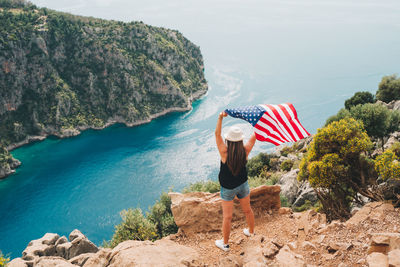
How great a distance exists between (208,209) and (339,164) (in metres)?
8.06

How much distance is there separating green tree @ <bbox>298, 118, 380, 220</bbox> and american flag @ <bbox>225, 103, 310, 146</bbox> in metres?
5.62

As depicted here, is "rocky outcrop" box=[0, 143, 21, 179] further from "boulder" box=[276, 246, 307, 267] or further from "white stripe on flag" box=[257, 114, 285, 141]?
"boulder" box=[276, 246, 307, 267]

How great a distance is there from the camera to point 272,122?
991 cm

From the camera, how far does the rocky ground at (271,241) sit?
7.81 m

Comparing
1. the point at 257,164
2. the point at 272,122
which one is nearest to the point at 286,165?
the point at 257,164

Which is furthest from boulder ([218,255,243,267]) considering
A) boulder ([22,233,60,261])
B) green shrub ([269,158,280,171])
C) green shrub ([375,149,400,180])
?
green shrub ([269,158,280,171])

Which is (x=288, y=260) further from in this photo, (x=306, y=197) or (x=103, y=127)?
(x=103, y=127)

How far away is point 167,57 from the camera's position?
12212 cm

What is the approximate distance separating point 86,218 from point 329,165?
175 feet

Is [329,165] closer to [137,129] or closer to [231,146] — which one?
[231,146]

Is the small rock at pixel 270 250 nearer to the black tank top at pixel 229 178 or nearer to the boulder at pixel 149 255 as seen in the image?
the black tank top at pixel 229 178

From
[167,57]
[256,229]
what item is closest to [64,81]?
[167,57]

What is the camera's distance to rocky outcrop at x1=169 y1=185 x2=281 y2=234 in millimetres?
13047

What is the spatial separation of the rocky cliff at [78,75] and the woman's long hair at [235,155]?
3836 inches
